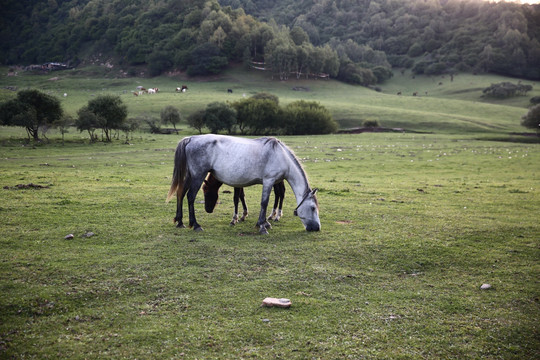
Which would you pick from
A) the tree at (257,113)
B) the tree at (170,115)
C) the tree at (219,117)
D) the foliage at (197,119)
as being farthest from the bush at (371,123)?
the tree at (170,115)

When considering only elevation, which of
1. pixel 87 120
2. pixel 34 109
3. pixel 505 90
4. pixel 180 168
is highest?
pixel 505 90

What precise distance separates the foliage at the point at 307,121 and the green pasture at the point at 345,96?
8.85 metres

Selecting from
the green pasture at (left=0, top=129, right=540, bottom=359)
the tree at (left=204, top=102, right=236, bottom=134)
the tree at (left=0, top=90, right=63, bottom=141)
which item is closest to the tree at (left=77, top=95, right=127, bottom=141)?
the tree at (left=0, top=90, right=63, bottom=141)

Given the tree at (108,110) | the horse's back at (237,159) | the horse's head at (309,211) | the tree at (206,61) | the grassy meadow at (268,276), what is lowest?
the grassy meadow at (268,276)

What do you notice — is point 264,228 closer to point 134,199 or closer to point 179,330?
point 179,330

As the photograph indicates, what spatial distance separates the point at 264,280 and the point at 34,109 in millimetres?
43743

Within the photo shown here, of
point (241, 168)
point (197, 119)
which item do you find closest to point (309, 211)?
point (241, 168)

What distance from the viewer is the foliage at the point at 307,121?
60.4 meters

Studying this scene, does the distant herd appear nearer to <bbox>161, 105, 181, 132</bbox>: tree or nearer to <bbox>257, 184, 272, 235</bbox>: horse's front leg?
<bbox>161, 105, 181, 132</bbox>: tree

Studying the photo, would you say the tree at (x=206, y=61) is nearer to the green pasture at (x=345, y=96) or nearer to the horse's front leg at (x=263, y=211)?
the green pasture at (x=345, y=96)

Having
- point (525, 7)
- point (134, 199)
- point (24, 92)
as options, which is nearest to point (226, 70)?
point (24, 92)

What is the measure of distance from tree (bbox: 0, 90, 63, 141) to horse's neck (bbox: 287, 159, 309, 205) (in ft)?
133

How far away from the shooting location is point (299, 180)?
10977 mm

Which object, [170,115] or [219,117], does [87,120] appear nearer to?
[170,115]
